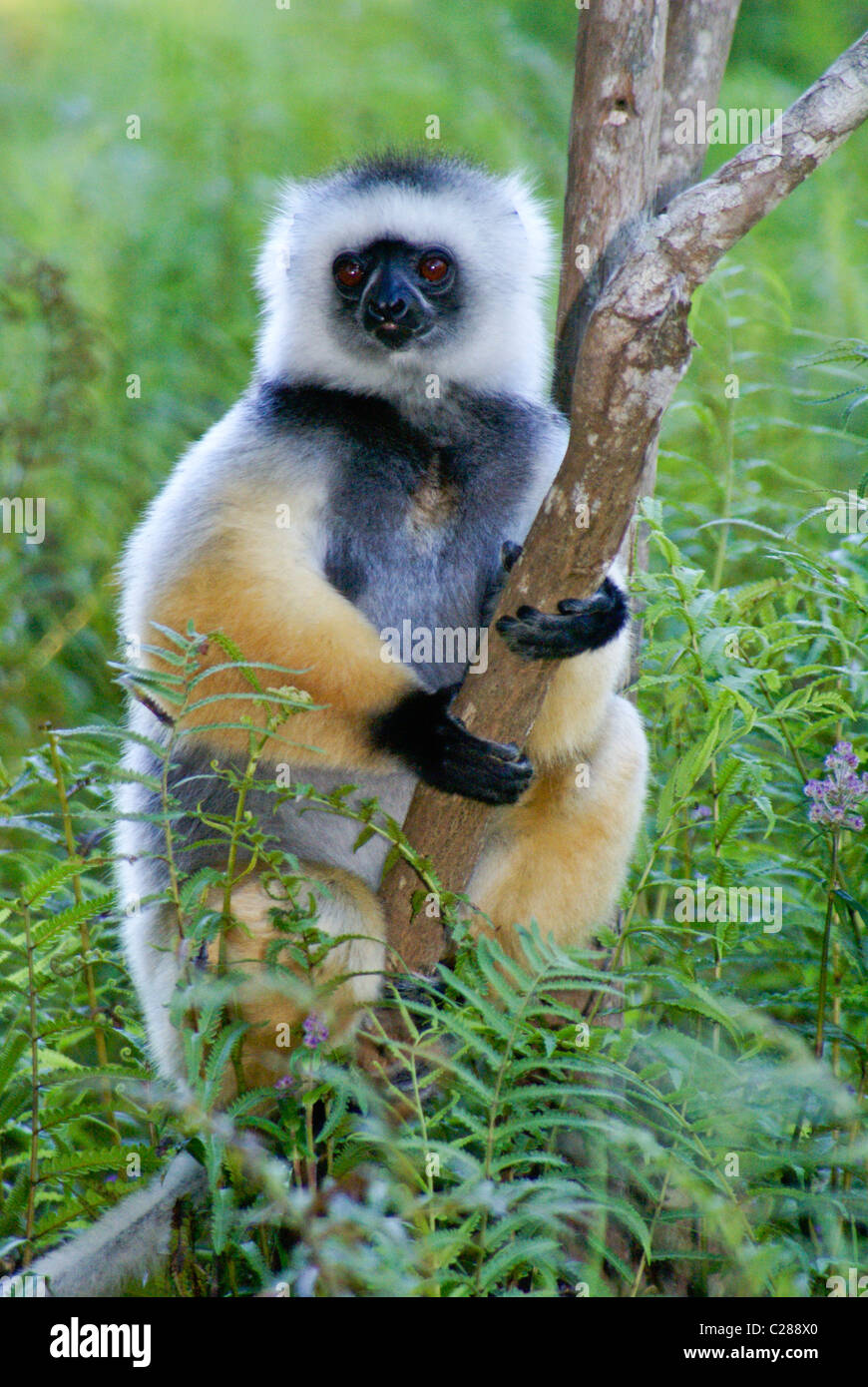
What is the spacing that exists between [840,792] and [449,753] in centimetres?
131

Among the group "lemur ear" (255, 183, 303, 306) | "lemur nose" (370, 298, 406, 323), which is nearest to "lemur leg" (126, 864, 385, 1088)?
"lemur nose" (370, 298, 406, 323)

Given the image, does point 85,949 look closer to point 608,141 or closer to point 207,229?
point 608,141

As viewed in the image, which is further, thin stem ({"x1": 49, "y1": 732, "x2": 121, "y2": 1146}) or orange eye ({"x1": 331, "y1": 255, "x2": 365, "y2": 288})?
orange eye ({"x1": 331, "y1": 255, "x2": 365, "y2": 288})

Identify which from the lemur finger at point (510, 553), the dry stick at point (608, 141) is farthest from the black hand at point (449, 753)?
the dry stick at point (608, 141)

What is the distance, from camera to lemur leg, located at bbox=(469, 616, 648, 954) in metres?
4.92

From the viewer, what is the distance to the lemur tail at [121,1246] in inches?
153

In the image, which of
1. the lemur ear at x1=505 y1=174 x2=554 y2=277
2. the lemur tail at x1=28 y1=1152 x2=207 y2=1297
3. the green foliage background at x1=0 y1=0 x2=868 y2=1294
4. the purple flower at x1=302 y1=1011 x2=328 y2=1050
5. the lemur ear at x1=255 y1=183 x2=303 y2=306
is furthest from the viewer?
the lemur ear at x1=505 y1=174 x2=554 y2=277

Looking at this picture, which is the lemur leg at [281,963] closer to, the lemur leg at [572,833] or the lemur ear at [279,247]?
the lemur leg at [572,833]

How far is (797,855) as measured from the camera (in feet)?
16.6

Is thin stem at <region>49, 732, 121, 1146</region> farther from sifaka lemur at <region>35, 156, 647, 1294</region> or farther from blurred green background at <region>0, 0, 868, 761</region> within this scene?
blurred green background at <region>0, 0, 868, 761</region>

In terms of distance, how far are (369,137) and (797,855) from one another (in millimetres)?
8799
